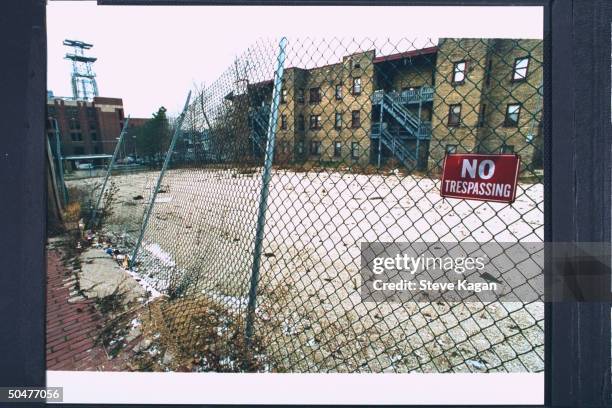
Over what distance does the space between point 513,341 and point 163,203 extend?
29.9 ft

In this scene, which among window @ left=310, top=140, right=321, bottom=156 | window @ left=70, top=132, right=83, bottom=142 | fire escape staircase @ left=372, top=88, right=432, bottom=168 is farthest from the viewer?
window @ left=70, top=132, right=83, bottom=142

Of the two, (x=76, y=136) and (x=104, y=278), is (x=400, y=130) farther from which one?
(x=76, y=136)

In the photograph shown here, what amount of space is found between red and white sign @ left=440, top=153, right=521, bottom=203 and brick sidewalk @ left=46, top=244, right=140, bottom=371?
8.69 feet

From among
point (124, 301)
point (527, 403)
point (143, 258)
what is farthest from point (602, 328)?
point (143, 258)

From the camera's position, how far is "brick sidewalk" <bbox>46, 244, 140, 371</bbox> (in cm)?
230

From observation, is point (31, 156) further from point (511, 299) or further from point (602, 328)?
point (511, 299)

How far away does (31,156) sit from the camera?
4.30ft

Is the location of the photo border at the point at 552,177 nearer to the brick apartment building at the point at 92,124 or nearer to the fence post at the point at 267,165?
the fence post at the point at 267,165

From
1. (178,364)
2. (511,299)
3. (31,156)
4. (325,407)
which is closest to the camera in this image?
(31,156)

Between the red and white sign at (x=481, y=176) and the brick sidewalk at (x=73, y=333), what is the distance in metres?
2.65

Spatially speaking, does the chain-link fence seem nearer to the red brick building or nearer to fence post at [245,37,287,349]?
fence post at [245,37,287,349]

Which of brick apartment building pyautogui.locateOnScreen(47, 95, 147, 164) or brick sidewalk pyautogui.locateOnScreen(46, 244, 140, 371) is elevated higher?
brick apartment building pyautogui.locateOnScreen(47, 95, 147, 164)

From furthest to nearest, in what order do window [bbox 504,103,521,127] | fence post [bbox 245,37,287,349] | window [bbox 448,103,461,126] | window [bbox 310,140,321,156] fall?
window [bbox 310,140,321,156] → window [bbox 448,103,461,126] → fence post [bbox 245,37,287,349] → window [bbox 504,103,521,127]

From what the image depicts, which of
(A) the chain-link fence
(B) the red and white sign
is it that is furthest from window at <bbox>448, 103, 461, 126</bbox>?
(B) the red and white sign
